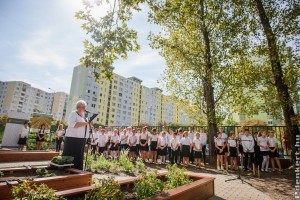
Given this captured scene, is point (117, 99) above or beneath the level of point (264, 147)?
above

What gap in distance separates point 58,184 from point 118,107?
93.5 metres

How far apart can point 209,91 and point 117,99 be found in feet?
280

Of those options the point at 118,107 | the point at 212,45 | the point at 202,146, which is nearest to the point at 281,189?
the point at 202,146

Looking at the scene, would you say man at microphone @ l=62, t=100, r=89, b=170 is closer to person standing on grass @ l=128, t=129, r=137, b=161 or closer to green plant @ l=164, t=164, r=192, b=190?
green plant @ l=164, t=164, r=192, b=190

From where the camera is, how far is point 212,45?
1484 centimetres

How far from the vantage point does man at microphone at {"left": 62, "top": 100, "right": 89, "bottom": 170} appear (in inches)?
244

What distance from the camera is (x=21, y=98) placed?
124625 mm

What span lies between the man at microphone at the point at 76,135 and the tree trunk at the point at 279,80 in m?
10.8

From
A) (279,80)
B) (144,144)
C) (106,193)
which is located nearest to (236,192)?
(106,193)

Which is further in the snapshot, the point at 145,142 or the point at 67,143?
the point at 145,142

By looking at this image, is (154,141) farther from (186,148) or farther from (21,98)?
(21,98)

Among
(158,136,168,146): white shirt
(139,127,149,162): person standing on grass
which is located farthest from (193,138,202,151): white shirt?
(139,127,149,162): person standing on grass

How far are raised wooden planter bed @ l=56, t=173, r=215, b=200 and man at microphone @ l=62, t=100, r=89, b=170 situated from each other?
2182 mm

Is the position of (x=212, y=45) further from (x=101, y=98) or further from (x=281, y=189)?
(x=101, y=98)
